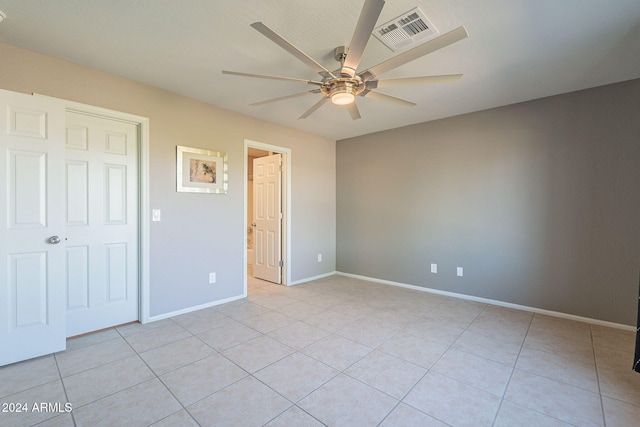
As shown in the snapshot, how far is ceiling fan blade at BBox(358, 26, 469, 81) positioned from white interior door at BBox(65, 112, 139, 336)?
2508 millimetres

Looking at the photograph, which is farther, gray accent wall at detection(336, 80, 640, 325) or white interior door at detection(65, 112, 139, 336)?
gray accent wall at detection(336, 80, 640, 325)

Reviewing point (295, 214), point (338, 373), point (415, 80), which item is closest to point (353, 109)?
point (415, 80)

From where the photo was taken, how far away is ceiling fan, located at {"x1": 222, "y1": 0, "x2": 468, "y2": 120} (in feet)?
4.34

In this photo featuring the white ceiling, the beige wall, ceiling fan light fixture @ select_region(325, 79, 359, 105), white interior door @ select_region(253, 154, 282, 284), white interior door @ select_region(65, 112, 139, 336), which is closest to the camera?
the white ceiling

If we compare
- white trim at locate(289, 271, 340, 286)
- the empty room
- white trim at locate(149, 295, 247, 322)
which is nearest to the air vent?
the empty room

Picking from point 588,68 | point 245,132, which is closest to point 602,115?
point 588,68

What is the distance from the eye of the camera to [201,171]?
128 inches

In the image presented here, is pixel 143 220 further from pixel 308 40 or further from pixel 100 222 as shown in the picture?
pixel 308 40

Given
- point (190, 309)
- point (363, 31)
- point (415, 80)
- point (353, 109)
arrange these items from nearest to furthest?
1. point (363, 31)
2. point (415, 80)
3. point (353, 109)
4. point (190, 309)

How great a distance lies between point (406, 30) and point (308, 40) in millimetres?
702

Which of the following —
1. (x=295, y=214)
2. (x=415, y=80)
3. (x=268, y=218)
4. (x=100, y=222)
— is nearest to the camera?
(x=415, y=80)

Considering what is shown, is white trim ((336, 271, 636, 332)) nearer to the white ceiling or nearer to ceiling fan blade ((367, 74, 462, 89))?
the white ceiling

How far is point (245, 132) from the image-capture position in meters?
3.69

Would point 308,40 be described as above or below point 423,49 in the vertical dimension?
above
